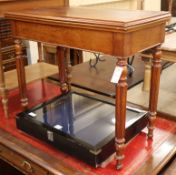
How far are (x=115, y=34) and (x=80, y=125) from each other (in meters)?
0.52

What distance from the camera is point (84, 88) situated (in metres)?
1.89

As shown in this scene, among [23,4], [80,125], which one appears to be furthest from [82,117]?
[23,4]

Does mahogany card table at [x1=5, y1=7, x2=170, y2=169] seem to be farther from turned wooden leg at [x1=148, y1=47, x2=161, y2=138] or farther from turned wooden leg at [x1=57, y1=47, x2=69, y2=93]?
turned wooden leg at [x1=57, y1=47, x2=69, y2=93]

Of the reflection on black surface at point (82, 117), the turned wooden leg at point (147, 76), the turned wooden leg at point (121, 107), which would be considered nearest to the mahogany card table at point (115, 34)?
the turned wooden leg at point (121, 107)

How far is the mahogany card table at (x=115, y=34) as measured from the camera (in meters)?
0.91

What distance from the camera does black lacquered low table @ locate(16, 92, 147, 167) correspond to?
110 cm

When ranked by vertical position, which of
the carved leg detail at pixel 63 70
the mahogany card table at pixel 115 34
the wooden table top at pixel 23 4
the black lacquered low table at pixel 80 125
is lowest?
the black lacquered low table at pixel 80 125

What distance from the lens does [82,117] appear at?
135 cm

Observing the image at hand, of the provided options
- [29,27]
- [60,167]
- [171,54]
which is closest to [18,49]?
[29,27]

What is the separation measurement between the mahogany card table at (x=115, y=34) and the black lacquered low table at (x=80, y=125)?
0.28 feet

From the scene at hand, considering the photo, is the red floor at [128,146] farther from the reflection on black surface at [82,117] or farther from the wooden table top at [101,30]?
the wooden table top at [101,30]

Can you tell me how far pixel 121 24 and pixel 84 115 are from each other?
607mm

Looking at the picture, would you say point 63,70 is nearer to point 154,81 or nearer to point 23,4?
point 23,4

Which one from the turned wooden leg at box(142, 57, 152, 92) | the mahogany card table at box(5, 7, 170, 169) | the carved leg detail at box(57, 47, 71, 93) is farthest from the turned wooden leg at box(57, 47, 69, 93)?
the turned wooden leg at box(142, 57, 152, 92)
